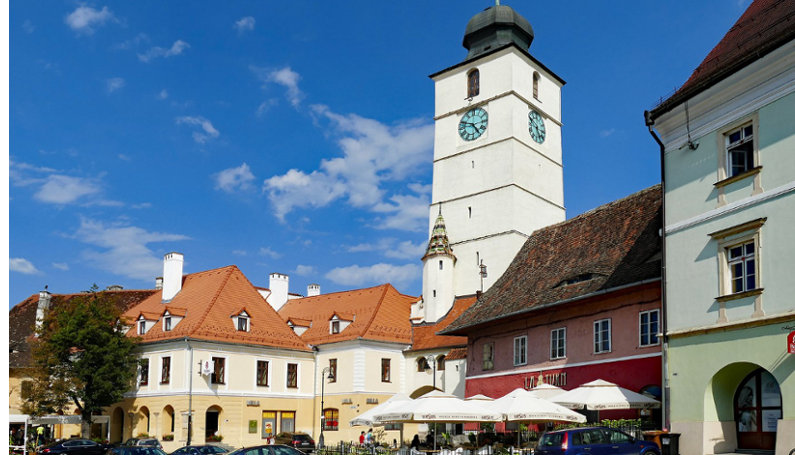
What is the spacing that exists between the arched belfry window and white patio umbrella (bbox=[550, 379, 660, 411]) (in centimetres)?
3818

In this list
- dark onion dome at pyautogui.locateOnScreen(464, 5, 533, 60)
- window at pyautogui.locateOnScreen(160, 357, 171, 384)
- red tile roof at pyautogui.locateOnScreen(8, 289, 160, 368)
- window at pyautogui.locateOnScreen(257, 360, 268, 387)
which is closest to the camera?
window at pyautogui.locateOnScreen(160, 357, 171, 384)

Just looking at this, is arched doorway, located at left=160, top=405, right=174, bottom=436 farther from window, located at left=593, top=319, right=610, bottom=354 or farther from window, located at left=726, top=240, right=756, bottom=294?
window, located at left=726, top=240, right=756, bottom=294

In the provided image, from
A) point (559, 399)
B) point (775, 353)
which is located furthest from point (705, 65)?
point (559, 399)

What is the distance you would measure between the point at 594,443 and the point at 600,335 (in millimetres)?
8341

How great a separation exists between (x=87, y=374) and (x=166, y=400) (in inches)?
186

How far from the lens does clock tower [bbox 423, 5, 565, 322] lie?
56.4m

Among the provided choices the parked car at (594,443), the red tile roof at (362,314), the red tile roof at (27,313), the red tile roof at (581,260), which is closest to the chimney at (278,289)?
the red tile roof at (362,314)

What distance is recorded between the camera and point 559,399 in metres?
26.9

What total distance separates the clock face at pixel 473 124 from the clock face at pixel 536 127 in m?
3.28

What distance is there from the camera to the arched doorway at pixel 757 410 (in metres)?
20.0

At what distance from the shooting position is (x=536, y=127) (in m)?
61.6

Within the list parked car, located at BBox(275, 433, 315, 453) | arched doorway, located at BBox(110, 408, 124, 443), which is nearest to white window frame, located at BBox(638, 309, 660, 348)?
parked car, located at BBox(275, 433, 315, 453)

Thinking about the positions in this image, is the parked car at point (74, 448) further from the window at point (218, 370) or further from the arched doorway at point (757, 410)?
the arched doorway at point (757, 410)

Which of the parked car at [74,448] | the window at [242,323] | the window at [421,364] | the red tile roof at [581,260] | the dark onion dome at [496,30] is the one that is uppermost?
the dark onion dome at [496,30]
